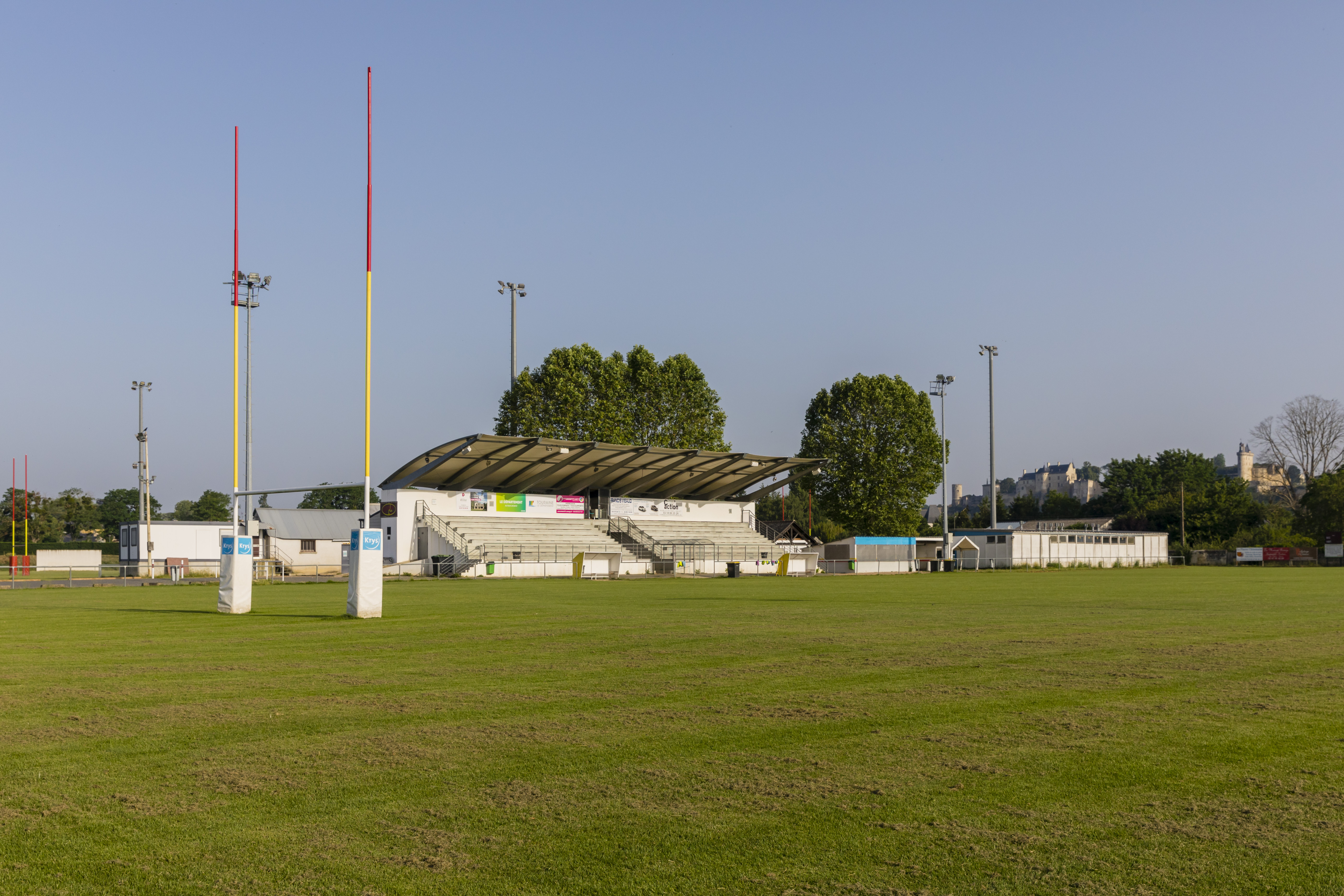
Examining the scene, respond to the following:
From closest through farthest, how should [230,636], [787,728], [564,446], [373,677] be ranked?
[787,728], [373,677], [230,636], [564,446]

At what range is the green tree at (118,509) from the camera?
136 meters

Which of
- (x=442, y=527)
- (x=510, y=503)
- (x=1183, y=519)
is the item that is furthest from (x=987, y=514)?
(x=442, y=527)

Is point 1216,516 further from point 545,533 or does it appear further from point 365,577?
point 365,577

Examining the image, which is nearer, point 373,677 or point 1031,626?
point 373,677

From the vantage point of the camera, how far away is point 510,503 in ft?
198

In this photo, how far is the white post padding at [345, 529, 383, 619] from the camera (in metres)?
20.7

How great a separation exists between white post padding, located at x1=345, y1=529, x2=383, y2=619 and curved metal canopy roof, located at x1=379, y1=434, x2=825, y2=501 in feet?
103

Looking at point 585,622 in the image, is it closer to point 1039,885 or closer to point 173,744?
point 173,744

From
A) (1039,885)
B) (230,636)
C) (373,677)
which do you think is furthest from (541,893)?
(230,636)

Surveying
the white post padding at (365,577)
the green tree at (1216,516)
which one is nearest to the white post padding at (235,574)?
the white post padding at (365,577)

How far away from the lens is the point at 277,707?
9289 mm

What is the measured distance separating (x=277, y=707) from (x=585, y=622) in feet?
34.5

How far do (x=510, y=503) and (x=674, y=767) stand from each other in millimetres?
54403

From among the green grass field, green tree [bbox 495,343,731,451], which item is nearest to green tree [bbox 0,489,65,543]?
green tree [bbox 495,343,731,451]
